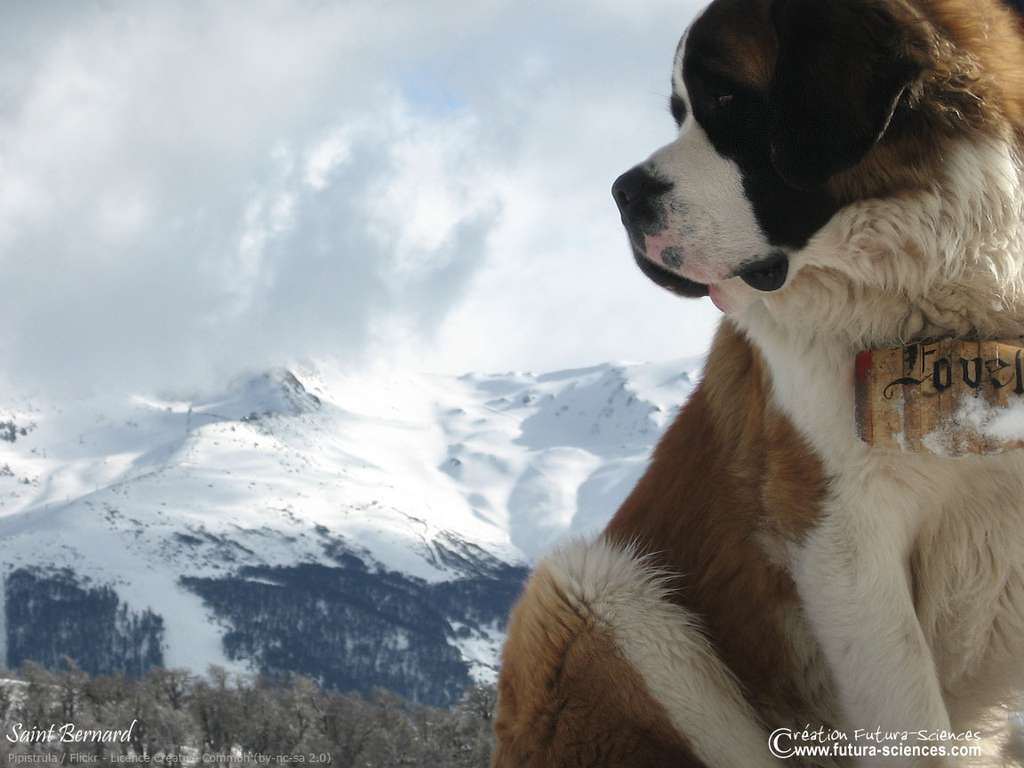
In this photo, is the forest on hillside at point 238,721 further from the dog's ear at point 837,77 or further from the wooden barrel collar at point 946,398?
the dog's ear at point 837,77

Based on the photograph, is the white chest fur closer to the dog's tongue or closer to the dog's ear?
the dog's tongue

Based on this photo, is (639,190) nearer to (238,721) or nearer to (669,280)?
(669,280)

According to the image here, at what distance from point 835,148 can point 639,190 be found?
0.84 meters

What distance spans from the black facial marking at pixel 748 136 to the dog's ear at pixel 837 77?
0.11m

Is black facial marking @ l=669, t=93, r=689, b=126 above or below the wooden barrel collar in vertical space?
above

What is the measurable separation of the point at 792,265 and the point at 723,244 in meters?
0.29

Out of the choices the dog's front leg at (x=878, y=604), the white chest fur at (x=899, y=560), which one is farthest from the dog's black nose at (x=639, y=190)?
the dog's front leg at (x=878, y=604)

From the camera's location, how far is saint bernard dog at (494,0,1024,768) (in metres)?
4.40

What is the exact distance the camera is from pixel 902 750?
459 centimetres

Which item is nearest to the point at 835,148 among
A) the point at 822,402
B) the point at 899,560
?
the point at 822,402

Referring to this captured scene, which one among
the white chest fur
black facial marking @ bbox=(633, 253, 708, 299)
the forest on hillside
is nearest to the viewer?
the white chest fur

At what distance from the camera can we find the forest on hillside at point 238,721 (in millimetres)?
71250

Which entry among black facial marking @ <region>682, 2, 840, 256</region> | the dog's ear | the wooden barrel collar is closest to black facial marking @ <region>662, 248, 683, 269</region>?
black facial marking @ <region>682, 2, 840, 256</region>

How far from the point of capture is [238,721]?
78.0 metres
